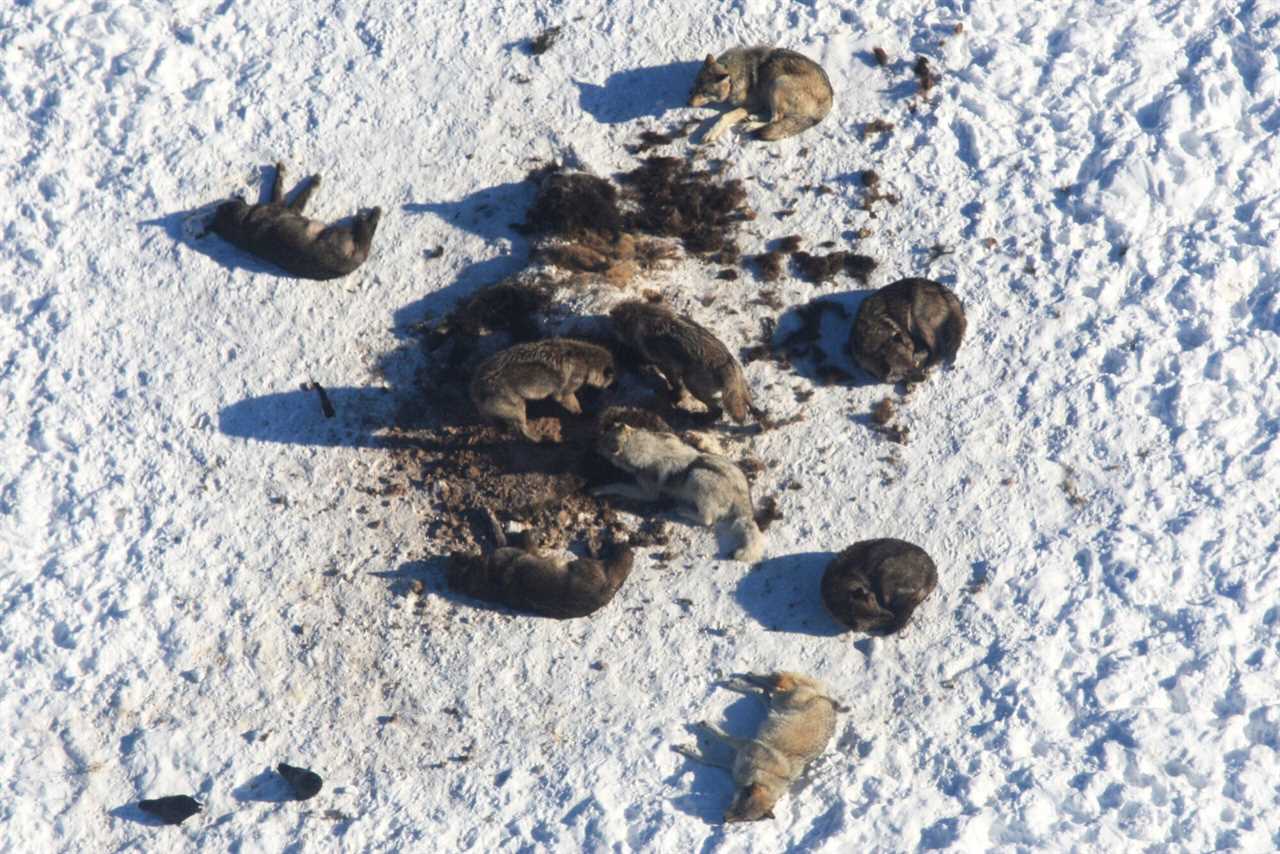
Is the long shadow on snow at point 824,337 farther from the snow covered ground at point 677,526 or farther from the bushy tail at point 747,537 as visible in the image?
the bushy tail at point 747,537

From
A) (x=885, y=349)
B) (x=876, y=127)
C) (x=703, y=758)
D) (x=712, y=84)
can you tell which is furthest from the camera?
(x=876, y=127)

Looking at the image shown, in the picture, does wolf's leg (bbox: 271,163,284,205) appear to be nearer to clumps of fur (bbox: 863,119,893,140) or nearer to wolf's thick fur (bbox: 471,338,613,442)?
wolf's thick fur (bbox: 471,338,613,442)

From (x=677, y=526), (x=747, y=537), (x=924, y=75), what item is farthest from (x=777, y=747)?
(x=924, y=75)

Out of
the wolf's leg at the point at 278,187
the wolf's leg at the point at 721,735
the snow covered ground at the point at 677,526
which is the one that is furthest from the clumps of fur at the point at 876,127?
the wolf's leg at the point at 721,735

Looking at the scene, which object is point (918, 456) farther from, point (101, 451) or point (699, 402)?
point (101, 451)

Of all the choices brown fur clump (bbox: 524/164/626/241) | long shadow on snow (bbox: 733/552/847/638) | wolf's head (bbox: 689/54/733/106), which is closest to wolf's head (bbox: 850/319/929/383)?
long shadow on snow (bbox: 733/552/847/638)

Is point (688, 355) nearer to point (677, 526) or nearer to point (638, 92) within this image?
point (677, 526)

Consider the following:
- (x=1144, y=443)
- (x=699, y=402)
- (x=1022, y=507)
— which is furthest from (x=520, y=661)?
(x=1144, y=443)
